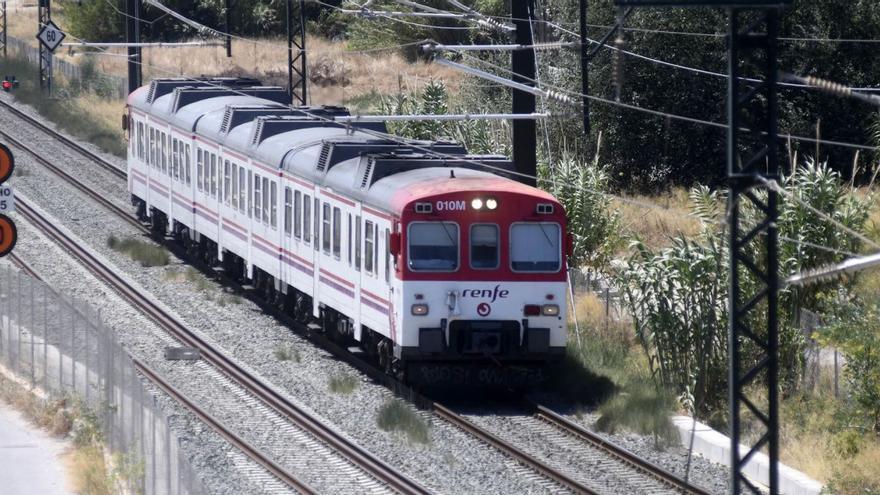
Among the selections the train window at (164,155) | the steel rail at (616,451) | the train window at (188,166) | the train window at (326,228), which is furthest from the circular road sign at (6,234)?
the train window at (164,155)

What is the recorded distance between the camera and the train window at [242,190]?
25.3m

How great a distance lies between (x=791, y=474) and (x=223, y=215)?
1385 cm

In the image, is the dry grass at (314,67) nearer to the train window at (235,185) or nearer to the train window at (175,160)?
the train window at (175,160)

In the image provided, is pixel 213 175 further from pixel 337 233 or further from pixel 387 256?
pixel 387 256

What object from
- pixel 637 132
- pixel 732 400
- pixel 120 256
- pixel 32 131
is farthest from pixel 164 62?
pixel 732 400

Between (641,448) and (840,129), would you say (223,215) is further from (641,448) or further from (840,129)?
(840,129)

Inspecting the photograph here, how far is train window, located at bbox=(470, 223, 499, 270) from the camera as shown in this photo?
60.6 ft

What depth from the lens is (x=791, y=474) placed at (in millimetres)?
15297

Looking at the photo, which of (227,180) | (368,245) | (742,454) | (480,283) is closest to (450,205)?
(480,283)

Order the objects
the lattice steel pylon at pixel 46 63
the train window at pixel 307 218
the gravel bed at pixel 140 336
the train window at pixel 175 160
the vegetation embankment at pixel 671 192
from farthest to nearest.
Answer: the lattice steel pylon at pixel 46 63 < the train window at pixel 175 160 < the train window at pixel 307 218 < the vegetation embankment at pixel 671 192 < the gravel bed at pixel 140 336

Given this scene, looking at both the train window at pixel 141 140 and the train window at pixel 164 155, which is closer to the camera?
the train window at pixel 164 155

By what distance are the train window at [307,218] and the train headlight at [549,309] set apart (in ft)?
14.9

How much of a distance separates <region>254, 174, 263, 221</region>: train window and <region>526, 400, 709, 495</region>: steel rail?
23.5ft

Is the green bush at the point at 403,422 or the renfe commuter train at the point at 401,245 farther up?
the renfe commuter train at the point at 401,245
